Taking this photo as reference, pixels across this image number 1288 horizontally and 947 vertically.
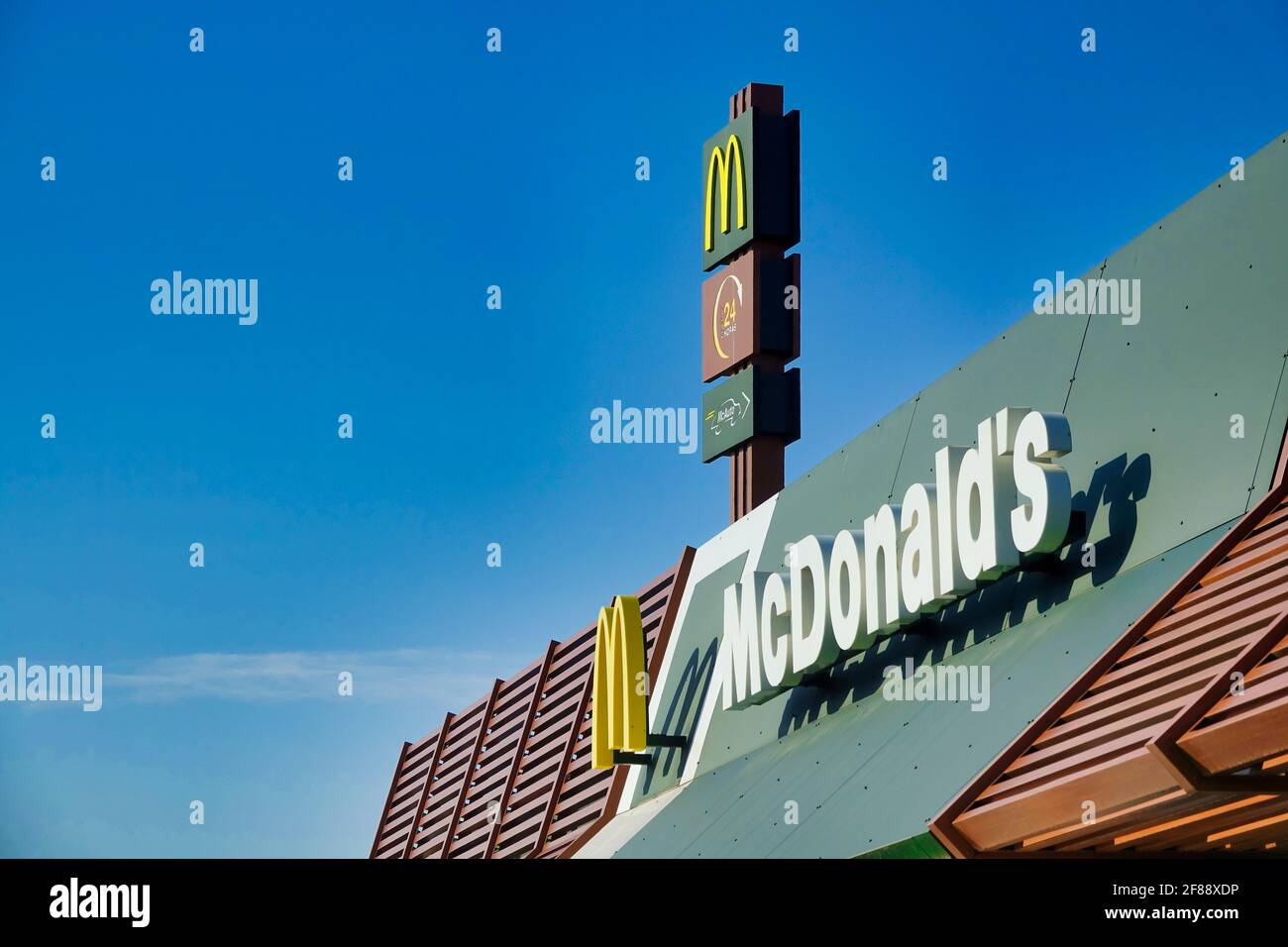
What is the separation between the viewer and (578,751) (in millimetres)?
25375

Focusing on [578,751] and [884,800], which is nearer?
[884,800]

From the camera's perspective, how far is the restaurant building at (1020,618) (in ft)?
33.1

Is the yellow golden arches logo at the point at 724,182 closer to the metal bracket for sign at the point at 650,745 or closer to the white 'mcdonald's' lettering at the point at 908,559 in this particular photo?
the metal bracket for sign at the point at 650,745

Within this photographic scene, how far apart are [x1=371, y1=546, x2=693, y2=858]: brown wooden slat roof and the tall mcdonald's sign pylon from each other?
9.20ft

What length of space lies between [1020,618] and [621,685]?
27.4 feet

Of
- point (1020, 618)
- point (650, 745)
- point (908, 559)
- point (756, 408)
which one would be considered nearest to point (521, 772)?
point (650, 745)

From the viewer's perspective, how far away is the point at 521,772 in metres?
27.2

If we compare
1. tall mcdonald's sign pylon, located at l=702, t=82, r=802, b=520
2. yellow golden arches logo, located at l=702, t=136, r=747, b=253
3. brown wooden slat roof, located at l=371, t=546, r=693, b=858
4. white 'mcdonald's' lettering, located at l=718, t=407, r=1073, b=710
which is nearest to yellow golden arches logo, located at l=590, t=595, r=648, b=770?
brown wooden slat roof, located at l=371, t=546, r=693, b=858

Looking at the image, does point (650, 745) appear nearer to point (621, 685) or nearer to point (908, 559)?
point (621, 685)

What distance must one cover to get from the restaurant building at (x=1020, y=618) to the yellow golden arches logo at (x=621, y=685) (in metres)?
0.04

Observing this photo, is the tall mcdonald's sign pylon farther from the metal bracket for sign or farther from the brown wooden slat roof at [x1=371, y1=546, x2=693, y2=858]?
the metal bracket for sign
